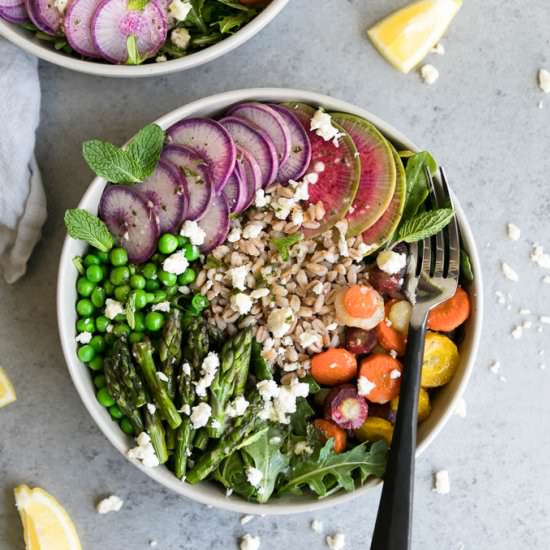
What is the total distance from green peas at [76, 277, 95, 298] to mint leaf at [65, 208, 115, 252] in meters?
0.14

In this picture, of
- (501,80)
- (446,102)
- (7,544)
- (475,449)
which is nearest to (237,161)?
(446,102)

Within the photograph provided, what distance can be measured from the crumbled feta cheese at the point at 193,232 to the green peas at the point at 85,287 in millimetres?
359

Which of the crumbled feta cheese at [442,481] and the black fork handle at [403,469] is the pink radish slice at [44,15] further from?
the crumbled feta cheese at [442,481]

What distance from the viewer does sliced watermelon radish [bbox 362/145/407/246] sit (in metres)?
2.54

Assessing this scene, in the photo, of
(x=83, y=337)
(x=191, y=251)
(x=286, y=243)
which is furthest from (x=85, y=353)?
(x=286, y=243)

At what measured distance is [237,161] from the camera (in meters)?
2.48

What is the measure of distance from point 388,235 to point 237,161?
1.82 feet

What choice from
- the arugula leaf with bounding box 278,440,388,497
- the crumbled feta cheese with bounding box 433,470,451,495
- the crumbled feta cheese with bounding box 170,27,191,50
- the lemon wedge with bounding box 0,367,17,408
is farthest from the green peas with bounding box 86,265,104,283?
the crumbled feta cheese with bounding box 433,470,451,495

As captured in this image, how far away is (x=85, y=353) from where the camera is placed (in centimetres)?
254

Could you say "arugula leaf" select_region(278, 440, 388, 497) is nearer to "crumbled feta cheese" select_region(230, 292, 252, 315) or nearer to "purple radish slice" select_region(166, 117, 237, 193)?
"crumbled feta cheese" select_region(230, 292, 252, 315)

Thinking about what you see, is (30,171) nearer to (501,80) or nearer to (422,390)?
(422,390)

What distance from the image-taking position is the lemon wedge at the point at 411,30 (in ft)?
9.01

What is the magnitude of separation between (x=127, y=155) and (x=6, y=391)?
3.31ft

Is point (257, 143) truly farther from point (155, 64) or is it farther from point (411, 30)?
point (411, 30)
